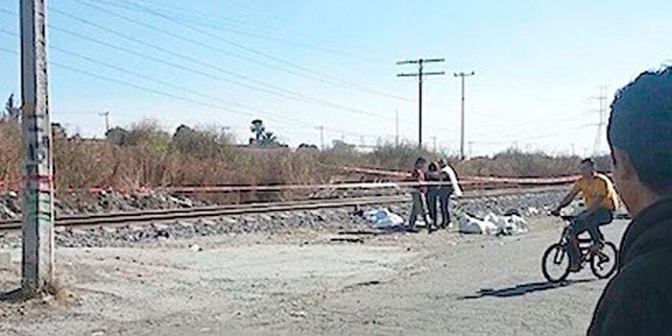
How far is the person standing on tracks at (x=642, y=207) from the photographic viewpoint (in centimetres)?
211

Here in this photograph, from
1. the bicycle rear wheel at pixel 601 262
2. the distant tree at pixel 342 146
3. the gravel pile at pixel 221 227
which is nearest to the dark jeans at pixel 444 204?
the gravel pile at pixel 221 227

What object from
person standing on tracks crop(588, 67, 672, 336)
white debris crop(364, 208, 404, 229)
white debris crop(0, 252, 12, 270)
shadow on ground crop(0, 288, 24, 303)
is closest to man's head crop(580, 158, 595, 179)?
shadow on ground crop(0, 288, 24, 303)

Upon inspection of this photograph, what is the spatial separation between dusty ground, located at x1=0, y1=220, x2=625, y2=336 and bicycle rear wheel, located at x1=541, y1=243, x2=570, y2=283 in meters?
0.21

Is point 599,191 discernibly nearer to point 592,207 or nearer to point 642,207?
point 592,207

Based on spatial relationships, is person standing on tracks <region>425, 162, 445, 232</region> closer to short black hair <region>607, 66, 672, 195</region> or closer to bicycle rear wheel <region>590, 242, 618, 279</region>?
bicycle rear wheel <region>590, 242, 618, 279</region>

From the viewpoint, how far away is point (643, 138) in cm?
234

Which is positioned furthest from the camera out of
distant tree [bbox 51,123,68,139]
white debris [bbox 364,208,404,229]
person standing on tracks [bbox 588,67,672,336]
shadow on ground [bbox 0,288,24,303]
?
distant tree [bbox 51,123,68,139]

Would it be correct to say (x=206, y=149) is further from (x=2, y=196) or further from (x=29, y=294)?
(x=29, y=294)

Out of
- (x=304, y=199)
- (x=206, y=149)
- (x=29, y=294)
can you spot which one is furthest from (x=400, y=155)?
(x=29, y=294)

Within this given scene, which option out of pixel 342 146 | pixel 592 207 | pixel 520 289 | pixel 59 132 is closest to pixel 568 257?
pixel 592 207

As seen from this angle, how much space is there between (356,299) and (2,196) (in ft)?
52.7

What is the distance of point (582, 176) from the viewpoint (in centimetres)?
1391

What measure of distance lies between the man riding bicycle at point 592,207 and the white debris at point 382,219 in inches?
438

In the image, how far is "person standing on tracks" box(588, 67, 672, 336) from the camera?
6.92 ft
